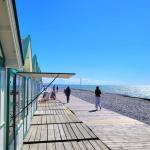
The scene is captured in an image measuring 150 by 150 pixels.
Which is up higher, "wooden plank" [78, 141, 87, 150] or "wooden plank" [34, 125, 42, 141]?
"wooden plank" [34, 125, 42, 141]

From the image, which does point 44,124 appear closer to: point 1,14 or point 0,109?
point 0,109

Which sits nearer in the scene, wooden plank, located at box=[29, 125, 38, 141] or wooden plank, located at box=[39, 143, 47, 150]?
wooden plank, located at box=[39, 143, 47, 150]

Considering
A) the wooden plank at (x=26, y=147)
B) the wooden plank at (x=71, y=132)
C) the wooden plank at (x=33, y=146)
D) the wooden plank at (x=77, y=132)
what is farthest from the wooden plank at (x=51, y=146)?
the wooden plank at (x=77, y=132)

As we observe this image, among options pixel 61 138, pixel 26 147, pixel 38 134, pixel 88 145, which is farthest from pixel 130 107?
pixel 26 147

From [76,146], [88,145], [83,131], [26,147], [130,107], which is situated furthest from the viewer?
[130,107]

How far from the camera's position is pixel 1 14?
4.20 meters

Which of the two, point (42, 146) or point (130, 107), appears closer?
point (42, 146)

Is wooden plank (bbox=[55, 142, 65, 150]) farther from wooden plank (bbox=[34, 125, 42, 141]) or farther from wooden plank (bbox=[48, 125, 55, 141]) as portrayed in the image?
wooden plank (bbox=[34, 125, 42, 141])

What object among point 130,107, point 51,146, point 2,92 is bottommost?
point 130,107

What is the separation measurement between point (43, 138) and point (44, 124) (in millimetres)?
3375

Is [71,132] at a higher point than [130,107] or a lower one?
higher

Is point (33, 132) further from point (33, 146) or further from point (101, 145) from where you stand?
point (101, 145)

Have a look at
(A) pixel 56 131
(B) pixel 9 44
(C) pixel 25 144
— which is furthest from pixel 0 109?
(A) pixel 56 131

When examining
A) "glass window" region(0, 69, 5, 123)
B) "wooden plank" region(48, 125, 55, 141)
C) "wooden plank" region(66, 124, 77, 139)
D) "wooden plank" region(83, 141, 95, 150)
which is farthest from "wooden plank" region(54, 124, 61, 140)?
"glass window" region(0, 69, 5, 123)
